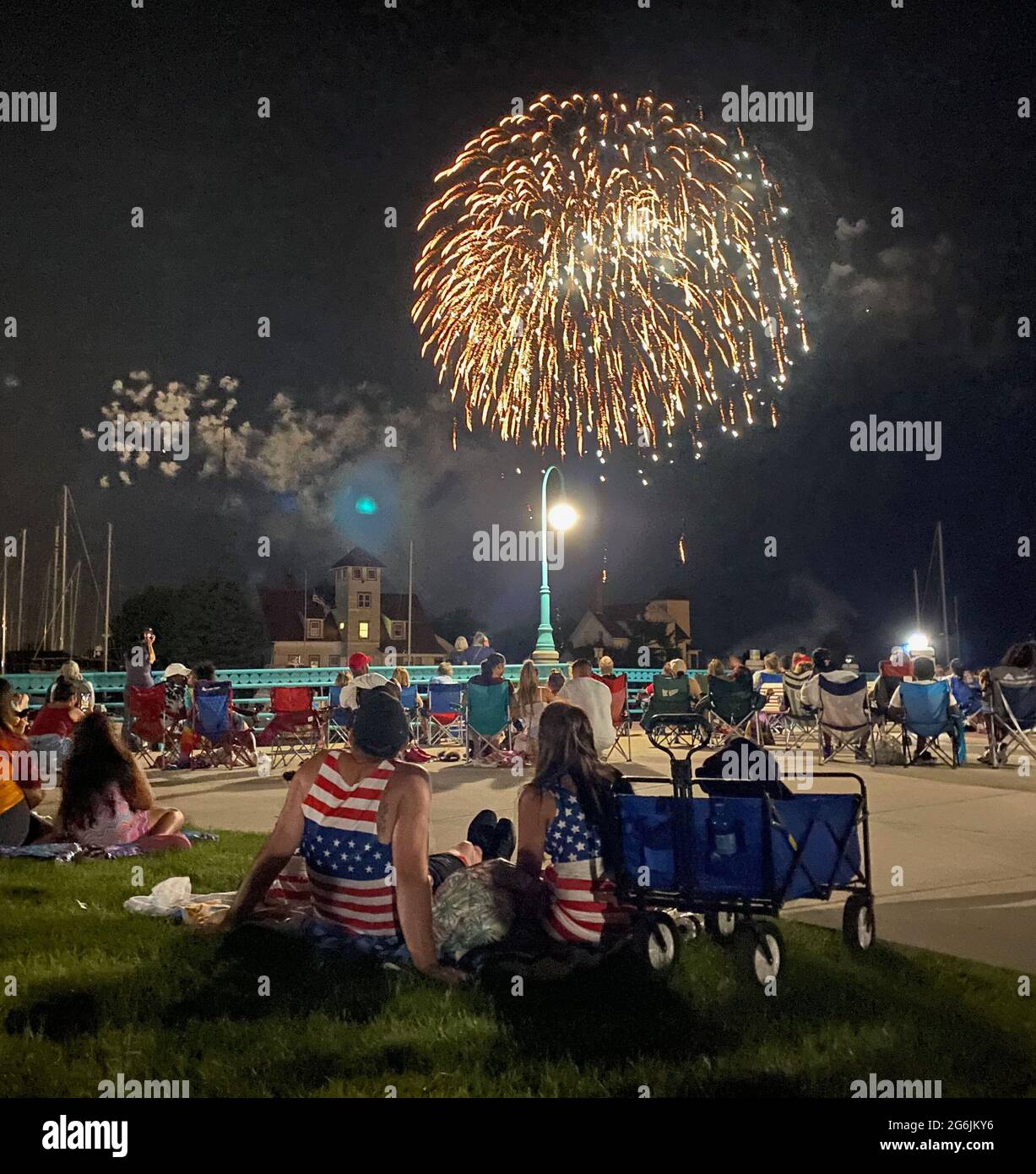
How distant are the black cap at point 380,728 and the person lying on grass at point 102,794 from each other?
3.13 m

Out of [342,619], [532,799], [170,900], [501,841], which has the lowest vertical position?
[170,900]

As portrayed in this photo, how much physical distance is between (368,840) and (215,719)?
364 inches

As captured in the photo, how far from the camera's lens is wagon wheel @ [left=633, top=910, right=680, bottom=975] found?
468cm

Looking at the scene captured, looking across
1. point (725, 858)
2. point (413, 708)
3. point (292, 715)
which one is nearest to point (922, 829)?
point (725, 858)

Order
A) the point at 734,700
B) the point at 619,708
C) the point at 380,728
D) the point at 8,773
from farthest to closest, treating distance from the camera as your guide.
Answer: the point at 619,708 → the point at 734,700 → the point at 8,773 → the point at 380,728

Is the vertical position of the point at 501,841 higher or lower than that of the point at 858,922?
higher

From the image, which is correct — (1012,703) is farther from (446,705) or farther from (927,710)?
(446,705)

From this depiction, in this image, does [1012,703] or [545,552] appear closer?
[1012,703]

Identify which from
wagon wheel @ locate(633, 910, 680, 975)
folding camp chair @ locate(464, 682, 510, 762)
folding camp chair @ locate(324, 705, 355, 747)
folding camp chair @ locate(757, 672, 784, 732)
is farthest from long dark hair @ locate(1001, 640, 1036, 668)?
wagon wheel @ locate(633, 910, 680, 975)

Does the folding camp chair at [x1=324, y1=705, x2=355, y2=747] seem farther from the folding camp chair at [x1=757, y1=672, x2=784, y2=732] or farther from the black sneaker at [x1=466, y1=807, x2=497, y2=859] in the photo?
the black sneaker at [x1=466, y1=807, x2=497, y2=859]

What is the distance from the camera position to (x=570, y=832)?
4773mm

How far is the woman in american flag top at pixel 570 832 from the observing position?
4766mm

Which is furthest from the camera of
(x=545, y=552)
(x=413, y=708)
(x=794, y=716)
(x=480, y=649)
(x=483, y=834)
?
(x=545, y=552)
